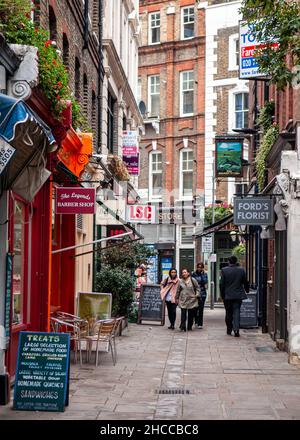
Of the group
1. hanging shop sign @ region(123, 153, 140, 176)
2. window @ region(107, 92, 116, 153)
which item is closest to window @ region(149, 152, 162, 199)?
hanging shop sign @ region(123, 153, 140, 176)

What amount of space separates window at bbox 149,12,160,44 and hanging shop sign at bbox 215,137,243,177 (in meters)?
22.6

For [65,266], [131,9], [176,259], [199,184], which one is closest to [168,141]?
[199,184]

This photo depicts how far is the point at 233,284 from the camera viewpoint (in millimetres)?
19781

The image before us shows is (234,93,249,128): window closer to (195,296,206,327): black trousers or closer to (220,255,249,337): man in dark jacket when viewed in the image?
(195,296,206,327): black trousers

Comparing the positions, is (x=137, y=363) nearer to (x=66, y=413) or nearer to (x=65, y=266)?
(x=65, y=266)

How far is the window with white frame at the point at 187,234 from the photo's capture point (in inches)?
1805

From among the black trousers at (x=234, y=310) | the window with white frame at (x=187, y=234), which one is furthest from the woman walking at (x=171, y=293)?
the window with white frame at (x=187, y=234)

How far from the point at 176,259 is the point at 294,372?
32.6 m

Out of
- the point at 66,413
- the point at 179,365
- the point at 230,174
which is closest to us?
the point at 66,413

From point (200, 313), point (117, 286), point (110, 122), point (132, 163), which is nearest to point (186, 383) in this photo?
point (117, 286)

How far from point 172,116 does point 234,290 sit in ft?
94.8

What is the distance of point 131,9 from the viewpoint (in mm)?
32750

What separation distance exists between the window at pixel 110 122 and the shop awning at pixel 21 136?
49.1ft

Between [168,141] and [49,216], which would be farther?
[168,141]
